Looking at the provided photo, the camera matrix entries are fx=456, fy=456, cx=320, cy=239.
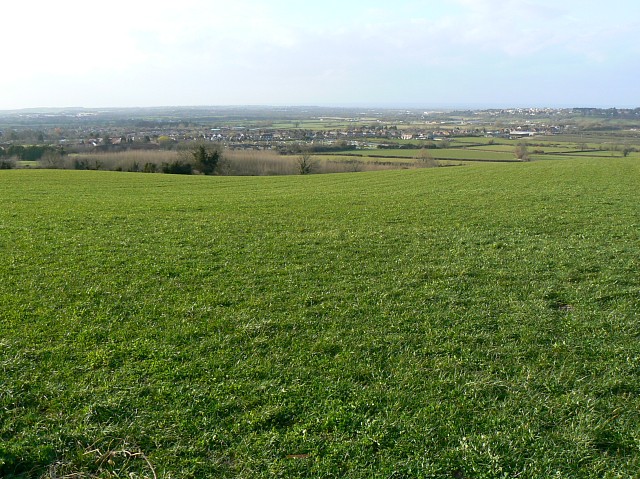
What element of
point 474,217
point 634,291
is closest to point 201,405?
point 634,291

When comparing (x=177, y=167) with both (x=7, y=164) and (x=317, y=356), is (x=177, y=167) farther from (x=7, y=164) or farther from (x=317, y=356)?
(x=317, y=356)

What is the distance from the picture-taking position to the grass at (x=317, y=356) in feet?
16.7

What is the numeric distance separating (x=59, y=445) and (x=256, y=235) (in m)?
10.1

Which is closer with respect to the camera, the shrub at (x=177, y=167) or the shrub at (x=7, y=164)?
the shrub at (x=7, y=164)

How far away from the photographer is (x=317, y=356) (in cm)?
713

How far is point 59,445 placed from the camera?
5.07 metres

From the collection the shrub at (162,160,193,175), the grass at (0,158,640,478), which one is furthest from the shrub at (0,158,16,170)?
the grass at (0,158,640,478)

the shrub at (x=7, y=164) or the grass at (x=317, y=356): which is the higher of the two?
the shrub at (x=7, y=164)

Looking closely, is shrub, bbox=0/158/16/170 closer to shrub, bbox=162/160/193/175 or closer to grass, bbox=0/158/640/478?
shrub, bbox=162/160/193/175

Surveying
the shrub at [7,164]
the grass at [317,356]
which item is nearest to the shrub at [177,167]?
the shrub at [7,164]

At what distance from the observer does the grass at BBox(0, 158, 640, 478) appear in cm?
508

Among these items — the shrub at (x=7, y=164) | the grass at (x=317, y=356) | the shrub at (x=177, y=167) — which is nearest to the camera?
the grass at (x=317, y=356)

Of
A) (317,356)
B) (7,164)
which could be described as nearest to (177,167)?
(7,164)

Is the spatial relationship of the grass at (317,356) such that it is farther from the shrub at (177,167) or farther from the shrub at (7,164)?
the shrub at (7,164)
